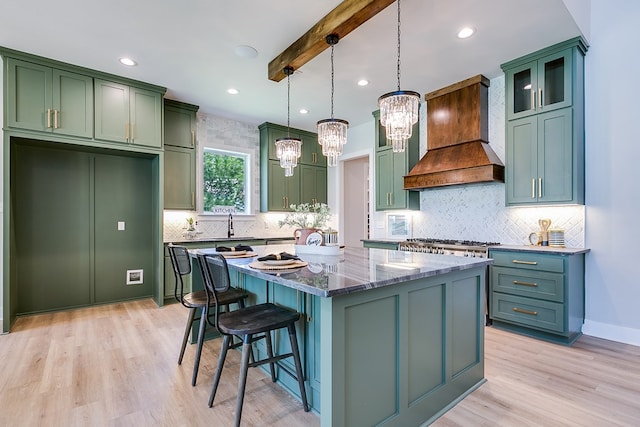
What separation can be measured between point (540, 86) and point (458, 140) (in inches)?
38.5

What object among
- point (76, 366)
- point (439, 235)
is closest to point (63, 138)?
point (76, 366)

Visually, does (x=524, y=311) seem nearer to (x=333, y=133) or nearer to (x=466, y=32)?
(x=333, y=133)

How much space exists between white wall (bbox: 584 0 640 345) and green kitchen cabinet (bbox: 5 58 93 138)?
17.9ft

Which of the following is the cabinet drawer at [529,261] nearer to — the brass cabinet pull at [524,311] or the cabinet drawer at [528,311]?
the cabinet drawer at [528,311]

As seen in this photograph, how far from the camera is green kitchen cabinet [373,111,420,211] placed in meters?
4.72

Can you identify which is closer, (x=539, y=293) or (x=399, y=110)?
(x=399, y=110)

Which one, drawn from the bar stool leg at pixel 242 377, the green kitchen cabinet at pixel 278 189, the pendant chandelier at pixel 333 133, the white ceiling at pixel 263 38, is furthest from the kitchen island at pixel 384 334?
the green kitchen cabinet at pixel 278 189

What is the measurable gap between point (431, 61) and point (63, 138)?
13.7 feet

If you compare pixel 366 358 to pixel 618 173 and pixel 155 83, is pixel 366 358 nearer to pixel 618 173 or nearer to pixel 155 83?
pixel 618 173

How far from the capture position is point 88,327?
3348 mm

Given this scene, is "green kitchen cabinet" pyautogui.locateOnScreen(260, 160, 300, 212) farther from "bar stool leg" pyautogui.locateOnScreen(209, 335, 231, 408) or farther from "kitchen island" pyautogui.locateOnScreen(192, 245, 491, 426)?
"bar stool leg" pyautogui.locateOnScreen(209, 335, 231, 408)

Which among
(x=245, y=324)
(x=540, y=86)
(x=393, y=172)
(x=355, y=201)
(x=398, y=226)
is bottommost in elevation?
(x=245, y=324)

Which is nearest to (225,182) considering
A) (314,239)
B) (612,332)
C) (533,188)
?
(314,239)

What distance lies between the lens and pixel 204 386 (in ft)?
7.14
